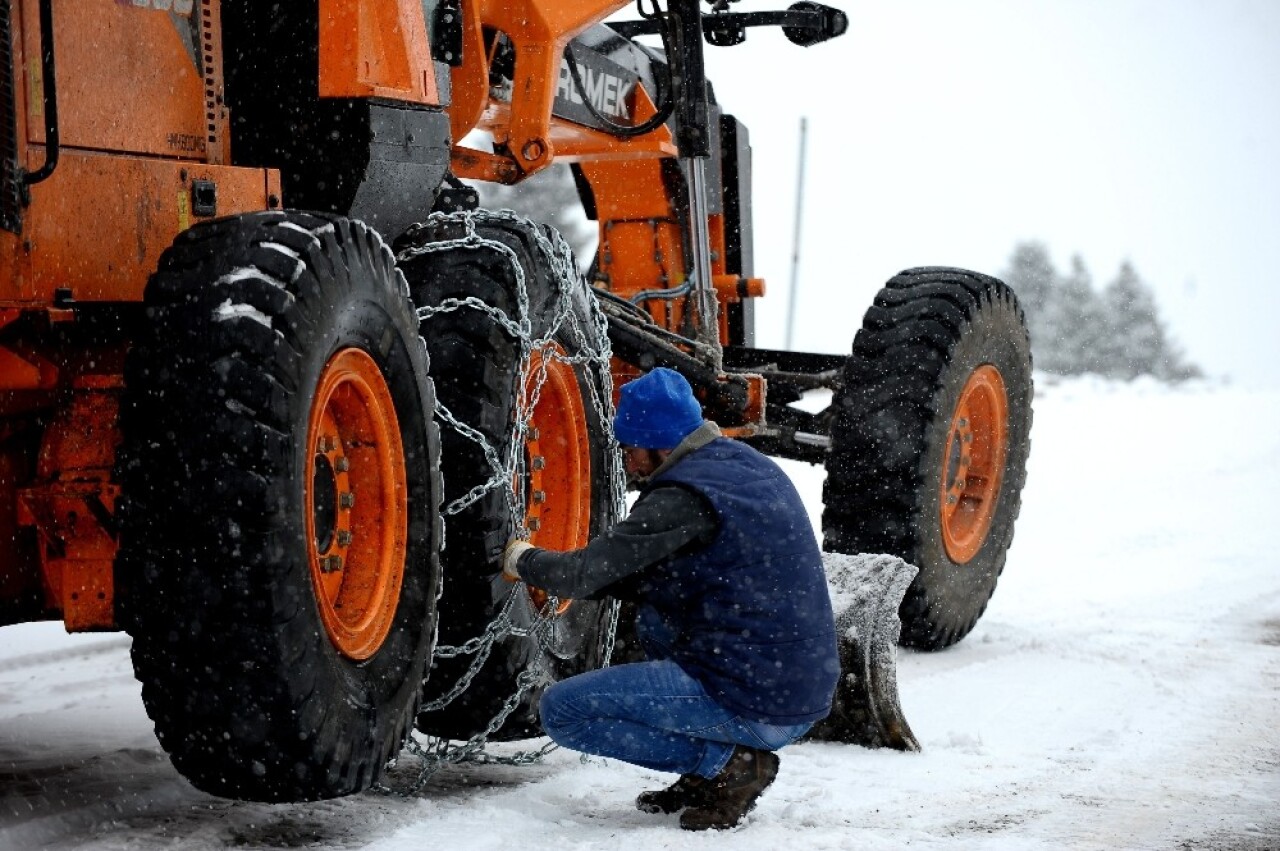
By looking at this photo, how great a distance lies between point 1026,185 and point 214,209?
482ft

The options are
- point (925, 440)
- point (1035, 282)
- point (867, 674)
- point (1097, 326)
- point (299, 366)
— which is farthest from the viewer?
point (1035, 282)

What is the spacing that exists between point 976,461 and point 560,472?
3.41 metres

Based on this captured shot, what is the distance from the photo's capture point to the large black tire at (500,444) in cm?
490

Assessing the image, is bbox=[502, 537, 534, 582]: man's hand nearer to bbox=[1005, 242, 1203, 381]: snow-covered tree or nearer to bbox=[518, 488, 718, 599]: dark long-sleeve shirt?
bbox=[518, 488, 718, 599]: dark long-sleeve shirt

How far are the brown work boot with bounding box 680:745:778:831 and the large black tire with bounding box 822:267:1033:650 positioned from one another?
9.05 feet

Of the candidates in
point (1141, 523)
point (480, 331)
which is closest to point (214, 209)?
point (480, 331)

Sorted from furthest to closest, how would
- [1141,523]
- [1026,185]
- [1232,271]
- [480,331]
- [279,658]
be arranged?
[1026,185], [1232,271], [1141,523], [480,331], [279,658]

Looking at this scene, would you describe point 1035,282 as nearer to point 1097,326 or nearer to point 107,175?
point 1097,326

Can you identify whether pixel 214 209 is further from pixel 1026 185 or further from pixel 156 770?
pixel 1026 185

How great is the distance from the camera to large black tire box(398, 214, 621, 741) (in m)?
4.90

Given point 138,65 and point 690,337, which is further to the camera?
point 690,337

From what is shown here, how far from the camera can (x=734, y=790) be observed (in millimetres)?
4637

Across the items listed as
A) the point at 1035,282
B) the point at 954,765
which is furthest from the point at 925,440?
the point at 1035,282

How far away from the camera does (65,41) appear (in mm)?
4031
